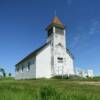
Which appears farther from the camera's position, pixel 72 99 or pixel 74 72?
pixel 74 72

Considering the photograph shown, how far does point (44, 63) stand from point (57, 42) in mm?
3390

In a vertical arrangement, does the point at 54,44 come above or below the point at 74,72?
above

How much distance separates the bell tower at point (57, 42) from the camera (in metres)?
29.5

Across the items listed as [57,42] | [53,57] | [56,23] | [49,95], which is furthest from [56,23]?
[49,95]

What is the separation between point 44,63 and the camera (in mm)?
29359

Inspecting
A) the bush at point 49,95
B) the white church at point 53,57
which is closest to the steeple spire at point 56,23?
the white church at point 53,57

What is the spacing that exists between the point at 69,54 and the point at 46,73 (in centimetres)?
481

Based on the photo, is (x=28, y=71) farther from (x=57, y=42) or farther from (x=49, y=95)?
(x=49, y=95)

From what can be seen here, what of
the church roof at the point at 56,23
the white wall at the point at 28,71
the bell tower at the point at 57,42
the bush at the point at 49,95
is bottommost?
the bush at the point at 49,95

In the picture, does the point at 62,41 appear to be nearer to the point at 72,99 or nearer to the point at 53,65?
the point at 53,65

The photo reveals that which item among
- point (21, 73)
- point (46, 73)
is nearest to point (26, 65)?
point (21, 73)

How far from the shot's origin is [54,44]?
29.5 m

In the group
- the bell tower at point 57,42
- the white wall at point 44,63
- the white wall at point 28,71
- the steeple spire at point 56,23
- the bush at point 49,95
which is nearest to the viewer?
the bush at point 49,95

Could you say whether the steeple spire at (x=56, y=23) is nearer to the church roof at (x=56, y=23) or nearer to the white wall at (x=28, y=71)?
the church roof at (x=56, y=23)
